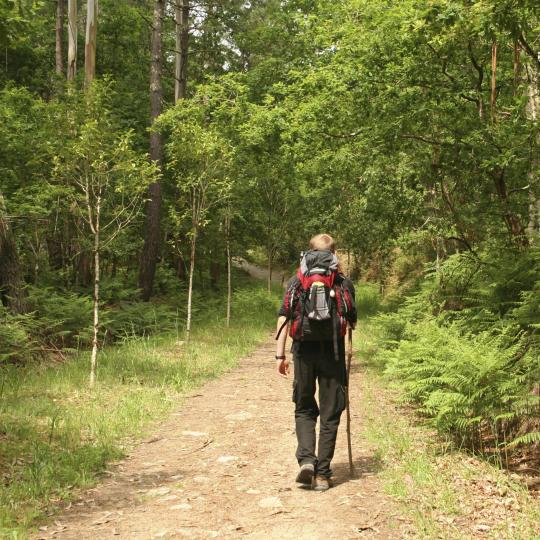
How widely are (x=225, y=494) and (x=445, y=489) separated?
195 cm

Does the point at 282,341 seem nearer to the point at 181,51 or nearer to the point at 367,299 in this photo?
the point at 181,51

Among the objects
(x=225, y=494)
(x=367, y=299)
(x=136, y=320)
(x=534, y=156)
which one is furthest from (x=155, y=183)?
(x=367, y=299)

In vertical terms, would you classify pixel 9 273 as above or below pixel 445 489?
above

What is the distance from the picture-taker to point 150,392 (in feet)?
29.0

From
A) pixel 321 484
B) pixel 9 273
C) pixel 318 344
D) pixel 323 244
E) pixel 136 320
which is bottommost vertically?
pixel 321 484

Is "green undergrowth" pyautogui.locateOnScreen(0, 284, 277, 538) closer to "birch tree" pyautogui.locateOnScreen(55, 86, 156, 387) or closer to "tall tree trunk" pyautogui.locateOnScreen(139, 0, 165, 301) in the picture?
"birch tree" pyautogui.locateOnScreen(55, 86, 156, 387)

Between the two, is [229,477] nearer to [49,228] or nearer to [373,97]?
[373,97]

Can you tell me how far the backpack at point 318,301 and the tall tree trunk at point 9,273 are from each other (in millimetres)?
8682

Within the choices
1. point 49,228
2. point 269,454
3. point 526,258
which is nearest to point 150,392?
point 269,454

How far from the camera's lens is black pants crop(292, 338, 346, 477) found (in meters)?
5.09

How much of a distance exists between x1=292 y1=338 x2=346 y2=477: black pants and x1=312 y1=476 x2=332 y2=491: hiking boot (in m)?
0.05

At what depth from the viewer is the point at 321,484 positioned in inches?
197

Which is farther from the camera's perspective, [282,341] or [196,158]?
[196,158]

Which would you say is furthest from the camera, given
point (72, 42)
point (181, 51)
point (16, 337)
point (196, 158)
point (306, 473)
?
point (181, 51)
